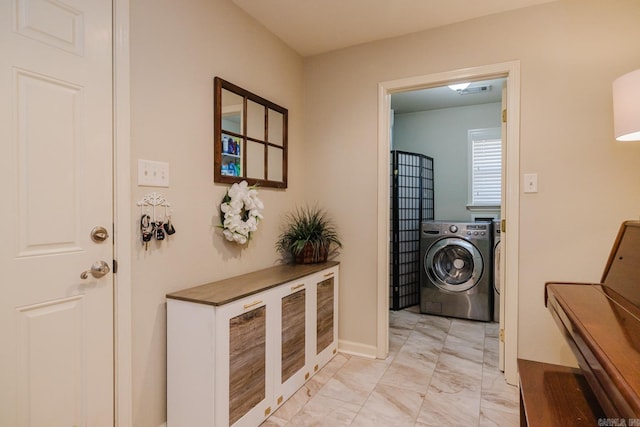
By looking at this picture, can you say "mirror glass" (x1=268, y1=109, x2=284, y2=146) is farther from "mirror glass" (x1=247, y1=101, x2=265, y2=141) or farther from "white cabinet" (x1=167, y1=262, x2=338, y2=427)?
"white cabinet" (x1=167, y1=262, x2=338, y2=427)

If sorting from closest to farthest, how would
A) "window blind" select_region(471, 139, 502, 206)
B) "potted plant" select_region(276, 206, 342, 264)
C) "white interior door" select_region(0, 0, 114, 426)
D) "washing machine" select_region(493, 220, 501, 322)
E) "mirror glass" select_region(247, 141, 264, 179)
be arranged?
"white interior door" select_region(0, 0, 114, 426) < "mirror glass" select_region(247, 141, 264, 179) < "potted plant" select_region(276, 206, 342, 264) < "washing machine" select_region(493, 220, 501, 322) < "window blind" select_region(471, 139, 502, 206)

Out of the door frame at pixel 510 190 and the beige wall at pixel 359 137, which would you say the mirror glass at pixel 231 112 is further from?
the door frame at pixel 510 190

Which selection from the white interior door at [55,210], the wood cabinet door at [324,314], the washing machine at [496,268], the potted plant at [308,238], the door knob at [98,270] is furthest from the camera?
the washing machine at [496,268]

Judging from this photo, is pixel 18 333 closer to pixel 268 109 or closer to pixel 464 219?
pixel 268 109

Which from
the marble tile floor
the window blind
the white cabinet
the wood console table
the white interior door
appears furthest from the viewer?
the window blind

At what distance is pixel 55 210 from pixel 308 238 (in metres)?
1.55

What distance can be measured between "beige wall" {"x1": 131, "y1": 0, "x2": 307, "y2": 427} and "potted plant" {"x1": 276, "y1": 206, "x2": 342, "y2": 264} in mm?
359

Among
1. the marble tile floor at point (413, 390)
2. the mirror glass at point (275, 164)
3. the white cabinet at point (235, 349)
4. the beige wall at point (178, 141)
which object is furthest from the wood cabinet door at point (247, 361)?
the mirror glass at point (275, 164)

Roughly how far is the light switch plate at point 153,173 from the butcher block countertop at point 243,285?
0.54 meters

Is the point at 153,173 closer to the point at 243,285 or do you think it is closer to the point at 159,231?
the point at 159,231

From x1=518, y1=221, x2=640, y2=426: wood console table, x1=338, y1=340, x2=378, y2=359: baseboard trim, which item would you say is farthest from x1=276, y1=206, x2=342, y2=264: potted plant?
x1=518, y1=221, x2=640, y2=426: wood console table

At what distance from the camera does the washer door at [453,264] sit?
3369mm

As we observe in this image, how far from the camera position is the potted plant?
2.52 m

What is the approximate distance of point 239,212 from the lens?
2.00 metres
